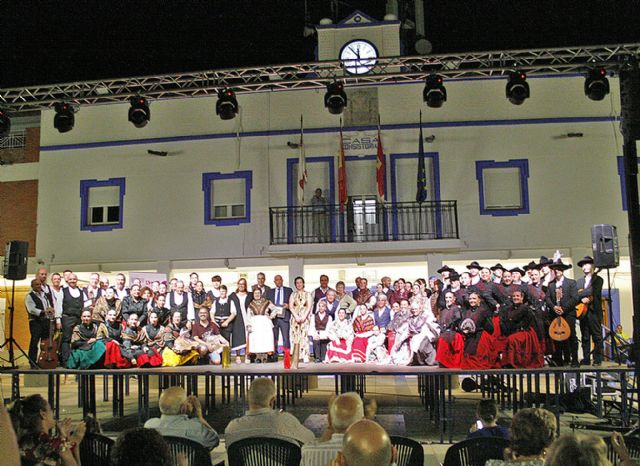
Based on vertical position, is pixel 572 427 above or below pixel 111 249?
below

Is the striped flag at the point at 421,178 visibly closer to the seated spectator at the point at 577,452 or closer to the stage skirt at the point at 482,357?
the stage skirt at the point at 482,357

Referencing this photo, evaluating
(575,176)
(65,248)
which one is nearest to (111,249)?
(65,248)

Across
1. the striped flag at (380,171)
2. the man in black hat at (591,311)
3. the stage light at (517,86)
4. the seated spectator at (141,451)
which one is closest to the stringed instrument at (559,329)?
the man in black hat at (591,311)

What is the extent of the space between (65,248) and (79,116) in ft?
13.0

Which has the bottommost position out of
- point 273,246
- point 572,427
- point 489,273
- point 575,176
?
point 572,427

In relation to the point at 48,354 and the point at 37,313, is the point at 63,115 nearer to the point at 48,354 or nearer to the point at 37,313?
the point at 37,313

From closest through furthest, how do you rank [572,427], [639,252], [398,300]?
[639,252], [572,427], [398,300]

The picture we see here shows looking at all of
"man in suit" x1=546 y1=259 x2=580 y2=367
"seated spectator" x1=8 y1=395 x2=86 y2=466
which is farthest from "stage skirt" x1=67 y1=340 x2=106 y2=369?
"man in suit" x1=546 y1=259 x2=580 y2=367

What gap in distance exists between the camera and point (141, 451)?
280 centimetres

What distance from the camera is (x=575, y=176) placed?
16.5m

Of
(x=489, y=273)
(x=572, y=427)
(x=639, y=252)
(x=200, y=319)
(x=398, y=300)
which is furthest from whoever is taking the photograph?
(x=398, y=300)

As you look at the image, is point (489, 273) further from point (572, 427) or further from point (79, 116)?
point (79, 116)

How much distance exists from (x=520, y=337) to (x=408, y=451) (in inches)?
200

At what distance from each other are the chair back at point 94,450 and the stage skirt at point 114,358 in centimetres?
551
